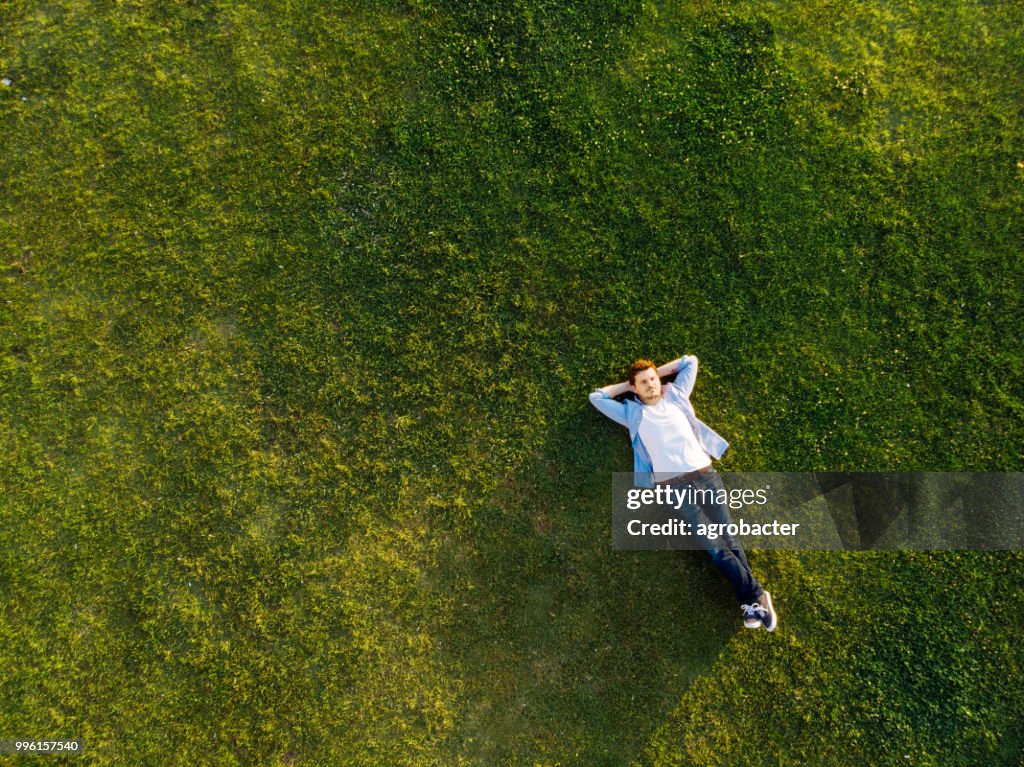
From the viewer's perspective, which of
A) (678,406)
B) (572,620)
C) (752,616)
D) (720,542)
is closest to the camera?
(752,616)

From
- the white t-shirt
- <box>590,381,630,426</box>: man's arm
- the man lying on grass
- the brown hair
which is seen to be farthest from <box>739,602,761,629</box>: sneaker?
the brown hair

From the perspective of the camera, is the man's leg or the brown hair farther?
the brown hair

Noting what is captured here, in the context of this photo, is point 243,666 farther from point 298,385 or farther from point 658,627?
point 658,627

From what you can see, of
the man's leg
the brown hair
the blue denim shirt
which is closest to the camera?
the man's leg

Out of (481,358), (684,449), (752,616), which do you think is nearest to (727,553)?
(752,616)

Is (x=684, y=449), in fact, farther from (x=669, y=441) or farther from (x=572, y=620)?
(x=572, y=620)

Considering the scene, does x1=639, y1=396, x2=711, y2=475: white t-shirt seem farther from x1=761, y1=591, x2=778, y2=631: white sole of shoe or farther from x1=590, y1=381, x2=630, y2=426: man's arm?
x1=761, y1=591, x2=778, y2=631: white sole of shoe
